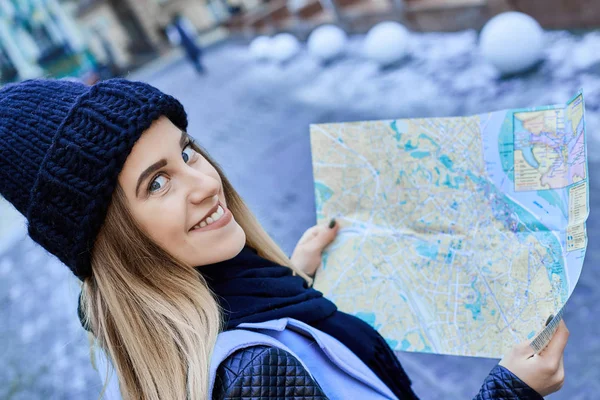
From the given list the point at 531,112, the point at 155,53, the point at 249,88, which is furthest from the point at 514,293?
the point at 155,53

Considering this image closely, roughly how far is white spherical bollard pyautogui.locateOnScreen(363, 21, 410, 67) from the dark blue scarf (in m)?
6.53

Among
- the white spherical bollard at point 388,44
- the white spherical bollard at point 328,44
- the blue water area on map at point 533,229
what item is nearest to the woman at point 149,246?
the blue water area on map at point 533,229

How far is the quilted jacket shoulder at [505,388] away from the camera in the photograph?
1127 millimetres

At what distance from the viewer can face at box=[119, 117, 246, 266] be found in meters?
1.23

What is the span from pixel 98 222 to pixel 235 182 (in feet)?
16.8

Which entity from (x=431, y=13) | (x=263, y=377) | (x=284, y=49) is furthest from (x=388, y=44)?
(x=263, y=377)

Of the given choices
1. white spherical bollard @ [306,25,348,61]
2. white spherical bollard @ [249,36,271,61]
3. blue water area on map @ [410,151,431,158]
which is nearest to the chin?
blue water area on map @ [410,151,431,158]

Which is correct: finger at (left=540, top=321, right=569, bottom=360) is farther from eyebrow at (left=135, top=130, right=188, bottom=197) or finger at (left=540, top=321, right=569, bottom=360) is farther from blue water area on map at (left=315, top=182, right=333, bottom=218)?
eyebrow at (left=135, top=130, right=188, bottom=197)

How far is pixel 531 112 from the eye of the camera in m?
1.26

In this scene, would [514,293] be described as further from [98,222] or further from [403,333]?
[98,222]

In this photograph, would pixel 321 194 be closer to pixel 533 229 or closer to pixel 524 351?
pixel 533 229

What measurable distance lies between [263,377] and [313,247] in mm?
764

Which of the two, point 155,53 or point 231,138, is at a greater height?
point 231,138

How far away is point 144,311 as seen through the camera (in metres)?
1.24
